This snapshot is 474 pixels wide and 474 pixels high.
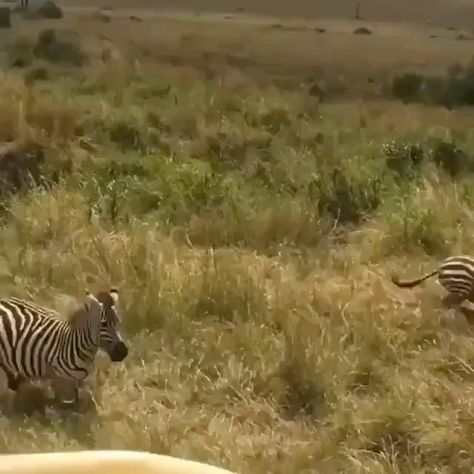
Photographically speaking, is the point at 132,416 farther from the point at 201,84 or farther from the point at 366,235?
the point at 201,84

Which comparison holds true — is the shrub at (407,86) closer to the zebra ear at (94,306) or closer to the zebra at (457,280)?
the zebra at (457,280)

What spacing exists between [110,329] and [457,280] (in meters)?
1.11

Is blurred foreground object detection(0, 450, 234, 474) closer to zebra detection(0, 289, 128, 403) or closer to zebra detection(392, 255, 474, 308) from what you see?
zebra detection(0, 289, 128, 403)

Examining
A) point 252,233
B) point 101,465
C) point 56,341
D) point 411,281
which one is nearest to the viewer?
point 101,465

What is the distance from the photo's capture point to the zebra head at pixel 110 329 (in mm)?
2279

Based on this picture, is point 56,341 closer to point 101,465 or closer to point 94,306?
point 94,306

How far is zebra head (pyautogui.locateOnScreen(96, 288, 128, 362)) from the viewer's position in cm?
228

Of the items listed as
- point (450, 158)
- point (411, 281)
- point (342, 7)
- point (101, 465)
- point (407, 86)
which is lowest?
point (411, 281)

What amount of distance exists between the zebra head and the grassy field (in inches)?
4.0

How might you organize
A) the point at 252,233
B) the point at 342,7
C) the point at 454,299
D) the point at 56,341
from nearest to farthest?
1. the point at 56,341
2. the point at 454,299
3. the point at 252,233
4. the point at 342,7

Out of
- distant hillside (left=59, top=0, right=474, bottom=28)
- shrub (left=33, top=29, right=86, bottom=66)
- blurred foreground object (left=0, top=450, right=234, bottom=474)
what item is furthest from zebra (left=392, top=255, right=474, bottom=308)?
blurred foreground object (left=0, top=450, right=234, bottom=474)

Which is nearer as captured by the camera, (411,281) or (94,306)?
(94,306)

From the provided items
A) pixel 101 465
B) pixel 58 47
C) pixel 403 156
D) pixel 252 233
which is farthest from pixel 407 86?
pixel 101 465

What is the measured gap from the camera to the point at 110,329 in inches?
90.4
